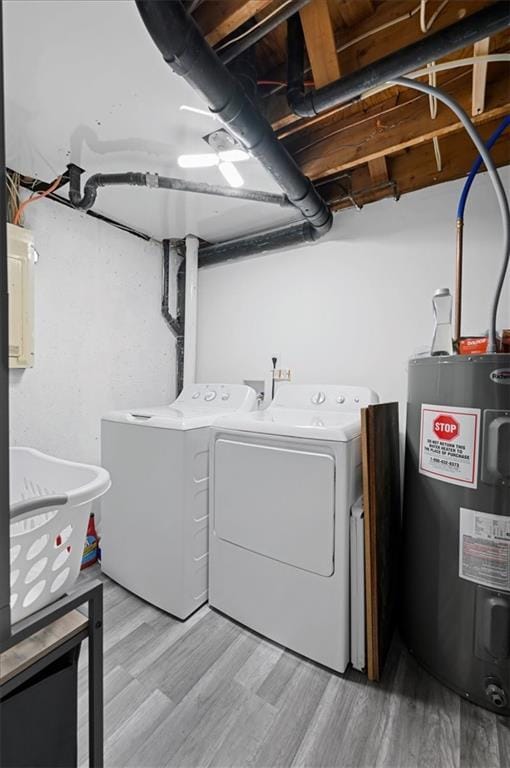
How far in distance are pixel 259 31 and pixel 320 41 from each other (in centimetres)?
23

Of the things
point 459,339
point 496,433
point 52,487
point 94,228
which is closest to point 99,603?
point 52,487

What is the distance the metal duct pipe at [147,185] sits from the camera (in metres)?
1.77

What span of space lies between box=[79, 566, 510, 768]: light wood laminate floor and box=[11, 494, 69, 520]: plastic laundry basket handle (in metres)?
0.98

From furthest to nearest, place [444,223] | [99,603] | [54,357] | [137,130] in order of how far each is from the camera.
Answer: [54,357], [444,223], [137,130], [99,603]

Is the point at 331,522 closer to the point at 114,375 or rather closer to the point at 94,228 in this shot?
the point at 114,375

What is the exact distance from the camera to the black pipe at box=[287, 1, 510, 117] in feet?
3.17

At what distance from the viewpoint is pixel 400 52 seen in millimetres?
1066

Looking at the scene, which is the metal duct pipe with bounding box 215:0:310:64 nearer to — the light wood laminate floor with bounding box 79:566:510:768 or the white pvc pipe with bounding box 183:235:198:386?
the white pvc pipe with bounding box 183:235:198:386

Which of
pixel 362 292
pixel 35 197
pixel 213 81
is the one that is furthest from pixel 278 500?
pixel 35 197

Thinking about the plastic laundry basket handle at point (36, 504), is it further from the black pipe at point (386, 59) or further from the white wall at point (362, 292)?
the white wall at point (362, 292)

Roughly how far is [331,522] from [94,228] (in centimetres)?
239

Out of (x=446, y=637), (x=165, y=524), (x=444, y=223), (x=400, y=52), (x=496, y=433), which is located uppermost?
(x=400, y=52)

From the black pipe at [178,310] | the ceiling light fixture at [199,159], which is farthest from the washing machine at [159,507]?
the ceiling light fixture at [199,159]

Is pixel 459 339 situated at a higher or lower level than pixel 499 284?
lower
